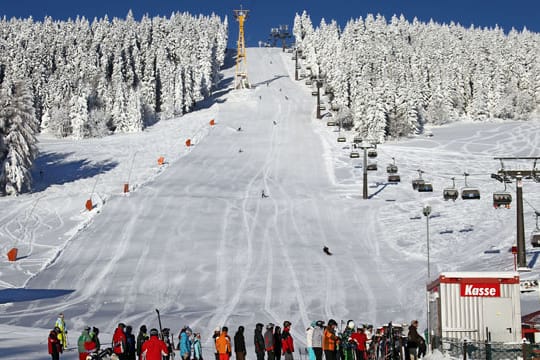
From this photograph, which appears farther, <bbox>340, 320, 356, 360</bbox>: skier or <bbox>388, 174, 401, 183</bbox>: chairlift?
<bbox>388, 174, 401, 183</bbox>: chairlift

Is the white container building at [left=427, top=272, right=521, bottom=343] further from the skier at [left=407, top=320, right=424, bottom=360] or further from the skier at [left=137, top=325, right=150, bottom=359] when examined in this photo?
the skier at [left=137, top=325, right=150, bottom=359]

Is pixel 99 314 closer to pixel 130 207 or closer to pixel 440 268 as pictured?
pixel 440 268

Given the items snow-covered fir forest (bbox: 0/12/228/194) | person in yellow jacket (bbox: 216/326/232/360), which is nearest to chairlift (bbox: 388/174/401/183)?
snow-covered fir forest (bbox: 0/12/228/194)

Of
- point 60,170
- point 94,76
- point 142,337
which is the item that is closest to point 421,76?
point 94,76

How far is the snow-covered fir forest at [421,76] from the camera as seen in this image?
8406 cm

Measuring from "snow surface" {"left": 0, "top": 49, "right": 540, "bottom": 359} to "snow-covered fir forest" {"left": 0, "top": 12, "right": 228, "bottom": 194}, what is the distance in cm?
600

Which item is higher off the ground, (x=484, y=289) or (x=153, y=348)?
(x=484, y=289)

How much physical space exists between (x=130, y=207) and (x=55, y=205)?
18.6 ft

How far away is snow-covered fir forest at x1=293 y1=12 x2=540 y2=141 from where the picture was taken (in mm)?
84062

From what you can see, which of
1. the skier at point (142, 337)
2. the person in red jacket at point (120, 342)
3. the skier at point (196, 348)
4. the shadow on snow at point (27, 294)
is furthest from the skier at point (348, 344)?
the shadow on snow at point (27, 294)

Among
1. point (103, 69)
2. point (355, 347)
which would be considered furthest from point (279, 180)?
point (103, 69)

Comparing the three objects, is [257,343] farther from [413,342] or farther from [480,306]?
[480,306]

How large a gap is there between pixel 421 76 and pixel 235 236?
84431mm

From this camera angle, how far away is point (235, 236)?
Answer: 39.2m
